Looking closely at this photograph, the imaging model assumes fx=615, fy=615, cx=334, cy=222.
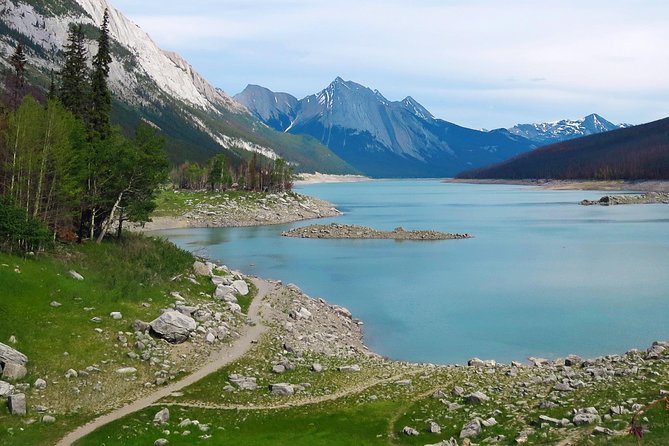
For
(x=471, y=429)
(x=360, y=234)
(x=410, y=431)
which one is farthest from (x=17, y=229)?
(x=360, y=234)

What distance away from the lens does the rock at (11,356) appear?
26.4 meters

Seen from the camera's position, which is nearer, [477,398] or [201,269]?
[477,398]

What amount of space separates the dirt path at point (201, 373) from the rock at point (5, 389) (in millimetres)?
3739

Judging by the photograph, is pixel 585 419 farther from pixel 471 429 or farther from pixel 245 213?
pixel 245 213

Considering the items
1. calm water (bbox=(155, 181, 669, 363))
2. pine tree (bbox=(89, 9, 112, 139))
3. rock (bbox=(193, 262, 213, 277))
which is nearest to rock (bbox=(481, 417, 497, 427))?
calm water (bbox=(155, 181, 669, 363))

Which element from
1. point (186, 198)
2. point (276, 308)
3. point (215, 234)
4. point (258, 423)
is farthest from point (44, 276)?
point (186, 198)

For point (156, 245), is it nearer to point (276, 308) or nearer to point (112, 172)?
point (112, 172)

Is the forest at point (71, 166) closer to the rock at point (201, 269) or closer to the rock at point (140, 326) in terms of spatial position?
the rock at point (201, 269)

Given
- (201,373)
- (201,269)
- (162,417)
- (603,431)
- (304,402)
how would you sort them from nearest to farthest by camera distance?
(603,431) → (162,417) → (304,402) → (201,373) → (201,269)

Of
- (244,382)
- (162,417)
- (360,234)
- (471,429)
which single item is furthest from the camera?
(360,234)

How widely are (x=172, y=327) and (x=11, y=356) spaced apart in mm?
8693

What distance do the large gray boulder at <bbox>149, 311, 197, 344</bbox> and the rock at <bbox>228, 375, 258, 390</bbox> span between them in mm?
5378

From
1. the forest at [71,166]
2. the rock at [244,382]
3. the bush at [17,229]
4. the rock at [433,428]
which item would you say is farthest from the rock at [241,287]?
the rock at [433,428]

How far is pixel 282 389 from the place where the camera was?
91.4ft
